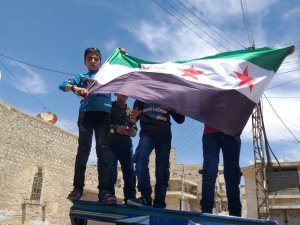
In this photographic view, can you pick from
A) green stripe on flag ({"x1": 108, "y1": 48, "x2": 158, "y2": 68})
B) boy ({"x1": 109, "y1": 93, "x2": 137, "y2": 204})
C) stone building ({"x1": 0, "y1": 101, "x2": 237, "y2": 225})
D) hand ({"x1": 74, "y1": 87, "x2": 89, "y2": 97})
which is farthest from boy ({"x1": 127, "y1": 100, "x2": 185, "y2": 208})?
stone building ({"x1": 0, "y1": 101, "x2": 237, "y2": 225})

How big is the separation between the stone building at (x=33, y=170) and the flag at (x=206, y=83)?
12.0 m

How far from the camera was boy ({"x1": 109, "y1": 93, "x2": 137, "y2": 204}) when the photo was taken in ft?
15.2

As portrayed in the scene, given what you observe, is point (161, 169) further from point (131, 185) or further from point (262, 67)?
point (262, 67)

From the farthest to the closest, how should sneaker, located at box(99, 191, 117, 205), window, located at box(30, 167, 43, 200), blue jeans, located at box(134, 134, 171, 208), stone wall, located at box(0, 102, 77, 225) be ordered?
window, located at box(30, 167, 43, 200)
stone wall, located at box(0, 102, 77, 225)
blue jeans, located at box(134, 134, 171, 208)
sneaker, located at box(99, 191, 117, 205)

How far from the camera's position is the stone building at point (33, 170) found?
14922 millimetres

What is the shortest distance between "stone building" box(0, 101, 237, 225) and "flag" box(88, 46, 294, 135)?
12.0 meters

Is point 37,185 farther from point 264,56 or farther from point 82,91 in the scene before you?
point 264,56

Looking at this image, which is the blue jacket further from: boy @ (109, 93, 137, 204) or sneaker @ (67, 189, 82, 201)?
sneaker @ (67, 189, 82, 201)

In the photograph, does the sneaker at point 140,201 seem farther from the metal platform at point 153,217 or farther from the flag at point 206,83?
the flag at point 206,83

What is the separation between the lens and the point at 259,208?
2252cm

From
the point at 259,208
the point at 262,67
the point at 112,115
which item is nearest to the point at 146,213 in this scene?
the point at 112,115

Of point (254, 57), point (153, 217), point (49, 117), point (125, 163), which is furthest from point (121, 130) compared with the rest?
point (49, 117)

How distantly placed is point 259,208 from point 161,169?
20179 millimetres

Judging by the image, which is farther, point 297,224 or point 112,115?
point 297,224
